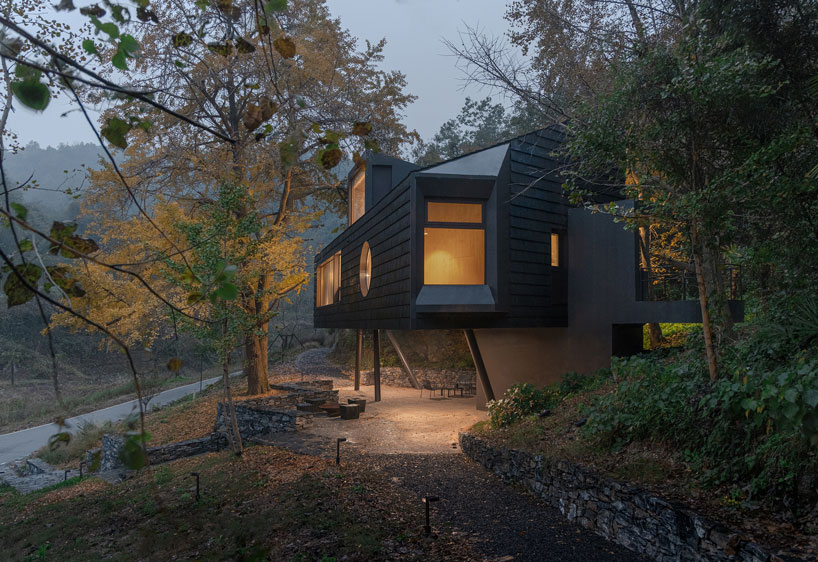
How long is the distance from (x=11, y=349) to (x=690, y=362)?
42.2m

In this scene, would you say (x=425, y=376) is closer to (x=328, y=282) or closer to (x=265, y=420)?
(x=328, y=282)

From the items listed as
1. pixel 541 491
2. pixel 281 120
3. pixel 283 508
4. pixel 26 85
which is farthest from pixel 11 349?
pixel 26 85

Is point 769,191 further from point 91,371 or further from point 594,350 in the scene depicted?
point 91,371

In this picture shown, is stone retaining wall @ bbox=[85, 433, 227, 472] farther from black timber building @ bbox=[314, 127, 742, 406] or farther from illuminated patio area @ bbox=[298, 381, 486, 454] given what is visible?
black timber building @ bbox=[314, 127, 742, 406]

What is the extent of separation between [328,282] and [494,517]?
13.5 meters

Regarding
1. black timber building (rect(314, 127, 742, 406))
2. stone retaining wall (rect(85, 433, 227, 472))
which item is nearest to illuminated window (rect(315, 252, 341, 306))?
black timber building (rect(314, 127, 742, 406))

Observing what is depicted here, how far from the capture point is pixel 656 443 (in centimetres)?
643

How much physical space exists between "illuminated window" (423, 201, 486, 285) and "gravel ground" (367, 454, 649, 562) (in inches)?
142

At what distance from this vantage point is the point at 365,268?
532 inches

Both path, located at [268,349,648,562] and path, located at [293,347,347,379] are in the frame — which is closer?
path, located at [268,349,648,562]

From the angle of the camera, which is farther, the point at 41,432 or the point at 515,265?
the point at 41,432

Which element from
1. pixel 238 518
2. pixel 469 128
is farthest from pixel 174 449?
pixel 469 128

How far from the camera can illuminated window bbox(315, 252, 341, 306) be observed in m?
17.2

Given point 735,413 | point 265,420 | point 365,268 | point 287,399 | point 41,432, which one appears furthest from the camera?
point 41,432
